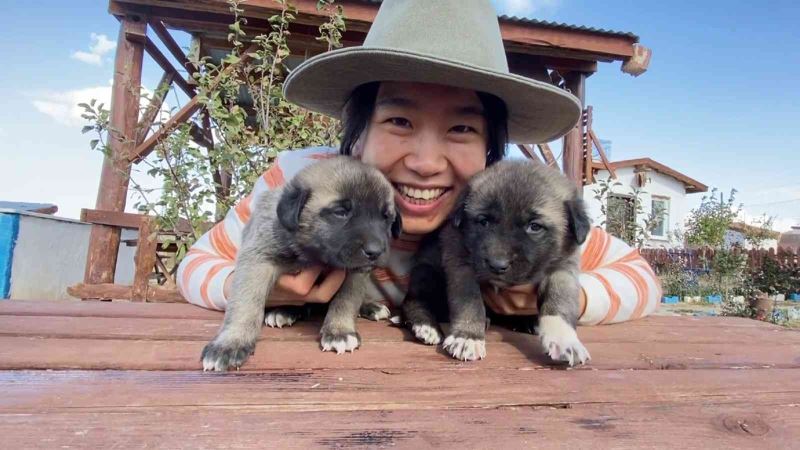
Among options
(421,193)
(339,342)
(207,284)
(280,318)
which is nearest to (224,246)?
(207,284)

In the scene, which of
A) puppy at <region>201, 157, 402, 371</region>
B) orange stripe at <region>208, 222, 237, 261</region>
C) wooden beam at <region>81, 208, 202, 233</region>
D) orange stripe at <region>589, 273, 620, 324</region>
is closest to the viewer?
puppy at <region>201, 157, 402, 371</region>

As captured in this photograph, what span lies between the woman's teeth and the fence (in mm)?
11677

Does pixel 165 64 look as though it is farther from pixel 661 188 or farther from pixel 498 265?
pixel 661 188

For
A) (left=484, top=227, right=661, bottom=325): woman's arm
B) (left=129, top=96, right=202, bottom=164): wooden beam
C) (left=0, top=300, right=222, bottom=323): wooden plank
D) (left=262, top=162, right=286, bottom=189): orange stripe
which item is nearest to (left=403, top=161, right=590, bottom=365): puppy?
(left=484, top=227, right=661, bottom=325): woman's arm

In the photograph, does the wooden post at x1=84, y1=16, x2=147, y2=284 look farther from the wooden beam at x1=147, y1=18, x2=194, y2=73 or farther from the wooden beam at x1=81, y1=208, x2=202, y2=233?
the wooden beam at x1=147, y1=18, x2=194, y2=73

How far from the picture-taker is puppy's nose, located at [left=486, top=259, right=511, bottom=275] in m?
2.04

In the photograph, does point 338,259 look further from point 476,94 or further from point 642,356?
point 642,356

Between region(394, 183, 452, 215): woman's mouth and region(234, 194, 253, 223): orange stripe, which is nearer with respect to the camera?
region(394, 183, 452, 215): woman's mouth

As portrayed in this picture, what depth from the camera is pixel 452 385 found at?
4.83 ft

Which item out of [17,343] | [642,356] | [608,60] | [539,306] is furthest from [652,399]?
[608,60]

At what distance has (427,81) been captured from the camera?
2080 mm

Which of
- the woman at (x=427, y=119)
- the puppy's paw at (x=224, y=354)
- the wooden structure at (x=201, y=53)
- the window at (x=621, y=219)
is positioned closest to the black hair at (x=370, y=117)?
the woman at (x=427, y=119)

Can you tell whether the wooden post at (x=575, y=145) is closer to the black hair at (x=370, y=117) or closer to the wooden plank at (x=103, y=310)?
the black hair at (x=370, y=117)

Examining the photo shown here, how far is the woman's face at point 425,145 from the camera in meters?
2.22
